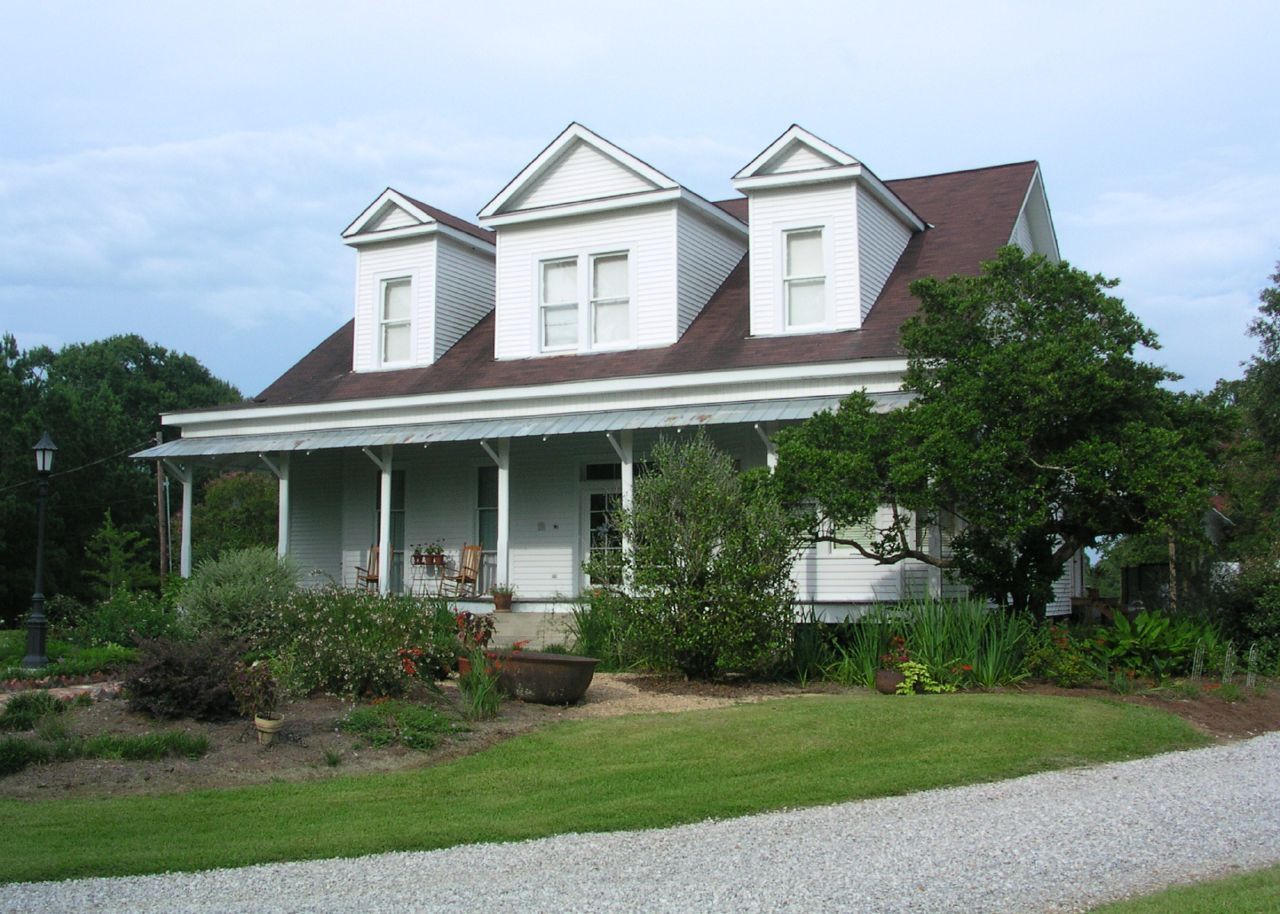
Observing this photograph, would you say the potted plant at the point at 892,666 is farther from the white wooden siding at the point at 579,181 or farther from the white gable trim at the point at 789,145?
the white wooden siding at the point at 579,181

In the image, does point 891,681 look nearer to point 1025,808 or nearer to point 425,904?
point 1025,808

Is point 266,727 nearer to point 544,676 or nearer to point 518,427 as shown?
point 544,676

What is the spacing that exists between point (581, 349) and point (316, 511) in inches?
Result: 259

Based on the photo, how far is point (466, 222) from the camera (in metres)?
24.8

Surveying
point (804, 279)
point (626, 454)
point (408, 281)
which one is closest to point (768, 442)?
point (626, 454)

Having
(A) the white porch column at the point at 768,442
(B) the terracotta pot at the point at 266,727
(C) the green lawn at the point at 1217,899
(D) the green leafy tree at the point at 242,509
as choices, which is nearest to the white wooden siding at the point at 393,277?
(A) the white porch column at the point at 768,442

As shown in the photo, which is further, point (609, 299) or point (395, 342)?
point (395, 342)

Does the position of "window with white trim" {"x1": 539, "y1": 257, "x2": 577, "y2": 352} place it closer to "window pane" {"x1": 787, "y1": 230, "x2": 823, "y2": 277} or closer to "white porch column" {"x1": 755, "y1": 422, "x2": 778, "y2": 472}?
"window pane" {"x1": 787, "y1": 230, "x2": 823, "y2": 277}

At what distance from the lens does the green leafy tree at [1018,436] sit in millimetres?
13758

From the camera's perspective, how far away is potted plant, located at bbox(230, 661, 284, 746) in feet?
35.1

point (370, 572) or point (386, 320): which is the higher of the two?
point (386, 320)

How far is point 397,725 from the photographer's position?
11273 mm

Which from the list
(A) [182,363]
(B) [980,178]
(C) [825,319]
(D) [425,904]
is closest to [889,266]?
(C) [825,319]

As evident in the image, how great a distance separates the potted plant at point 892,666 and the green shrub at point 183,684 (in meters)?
Answer: 6.62
